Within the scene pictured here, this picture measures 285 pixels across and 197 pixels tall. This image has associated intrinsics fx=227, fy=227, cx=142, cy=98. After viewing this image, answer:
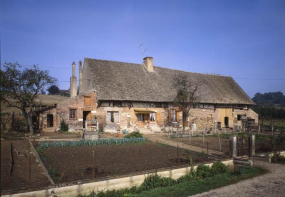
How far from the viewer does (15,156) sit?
1121 centimetres

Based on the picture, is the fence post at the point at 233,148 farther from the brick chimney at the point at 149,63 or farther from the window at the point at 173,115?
the brick chimney at the point at 149,63

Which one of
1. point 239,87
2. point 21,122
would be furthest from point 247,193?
point 239,87

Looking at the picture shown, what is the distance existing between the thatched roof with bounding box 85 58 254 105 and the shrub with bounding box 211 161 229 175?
47.1ft

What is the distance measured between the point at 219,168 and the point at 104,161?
5.13 meters

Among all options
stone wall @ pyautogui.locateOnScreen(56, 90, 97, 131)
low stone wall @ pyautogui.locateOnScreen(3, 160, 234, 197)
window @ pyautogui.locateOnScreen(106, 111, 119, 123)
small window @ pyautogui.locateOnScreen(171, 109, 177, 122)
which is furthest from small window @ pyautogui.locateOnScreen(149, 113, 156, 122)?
low stone wall @ pyautogui.locateOnScreen(3, 160, 234, 197)

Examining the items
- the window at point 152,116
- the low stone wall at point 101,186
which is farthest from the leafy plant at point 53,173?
the window at point 152,116

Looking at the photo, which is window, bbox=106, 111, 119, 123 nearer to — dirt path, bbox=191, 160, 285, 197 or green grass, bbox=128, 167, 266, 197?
green grass, bbox=128, 167, 266, 197

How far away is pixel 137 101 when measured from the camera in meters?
24.0

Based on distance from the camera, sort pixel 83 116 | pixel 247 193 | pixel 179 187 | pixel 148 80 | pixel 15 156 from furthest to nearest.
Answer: pixel 148 80 < pixel 83 116 < pixel 15 156 < pixel 179 187 < pixel 247 193

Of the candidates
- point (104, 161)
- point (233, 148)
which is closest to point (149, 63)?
point (233, 148)

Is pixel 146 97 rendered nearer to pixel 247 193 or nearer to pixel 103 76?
pixel 103 76

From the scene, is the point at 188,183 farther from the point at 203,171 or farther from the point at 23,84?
the point at 23,84

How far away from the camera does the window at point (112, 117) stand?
75.1ft

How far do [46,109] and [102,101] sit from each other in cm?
534
